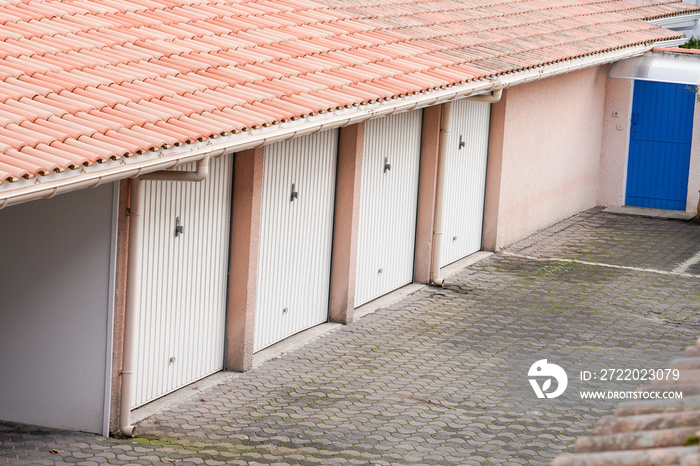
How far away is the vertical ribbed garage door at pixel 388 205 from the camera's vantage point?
12.2 m

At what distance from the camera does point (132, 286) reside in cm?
813

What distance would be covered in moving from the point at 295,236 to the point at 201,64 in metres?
2.23

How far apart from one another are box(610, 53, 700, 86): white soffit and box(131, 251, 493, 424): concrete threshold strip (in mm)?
5648

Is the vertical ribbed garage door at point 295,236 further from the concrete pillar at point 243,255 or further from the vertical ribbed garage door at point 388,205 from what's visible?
the vertical ribbed garage door at point 388,205

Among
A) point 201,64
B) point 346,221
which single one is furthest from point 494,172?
point 201,64

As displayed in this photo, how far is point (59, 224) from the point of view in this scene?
815cm

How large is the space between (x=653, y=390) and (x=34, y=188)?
3557mm

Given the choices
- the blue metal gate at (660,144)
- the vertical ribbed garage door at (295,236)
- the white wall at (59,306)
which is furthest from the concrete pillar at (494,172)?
the white wall at (59,306)

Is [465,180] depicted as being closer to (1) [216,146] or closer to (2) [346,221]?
(2) [346,221]

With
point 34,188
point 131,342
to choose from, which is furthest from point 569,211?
point 34,188

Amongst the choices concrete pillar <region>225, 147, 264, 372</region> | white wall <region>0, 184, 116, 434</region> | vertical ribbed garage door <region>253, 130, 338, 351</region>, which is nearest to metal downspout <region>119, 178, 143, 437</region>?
white wall <region>0, 184, 116, 434</region>

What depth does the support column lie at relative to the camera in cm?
1334

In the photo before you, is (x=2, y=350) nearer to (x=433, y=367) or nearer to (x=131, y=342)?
(x=131, y=342)

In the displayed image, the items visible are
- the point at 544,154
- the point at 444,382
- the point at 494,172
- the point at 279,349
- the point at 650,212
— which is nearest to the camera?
the point at 444,382
